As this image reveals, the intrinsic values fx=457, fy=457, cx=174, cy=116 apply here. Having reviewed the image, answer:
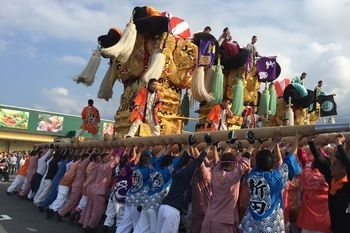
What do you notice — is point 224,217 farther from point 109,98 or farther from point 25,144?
point 25,144

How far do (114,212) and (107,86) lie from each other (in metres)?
4.26

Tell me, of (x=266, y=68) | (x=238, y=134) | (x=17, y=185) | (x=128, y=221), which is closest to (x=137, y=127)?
(x=128, y=221)

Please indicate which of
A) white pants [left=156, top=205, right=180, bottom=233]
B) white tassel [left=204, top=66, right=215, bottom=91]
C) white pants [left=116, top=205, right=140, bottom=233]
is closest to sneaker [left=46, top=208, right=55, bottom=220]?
white pants [left=116, top=205, right=140, bottom=233]

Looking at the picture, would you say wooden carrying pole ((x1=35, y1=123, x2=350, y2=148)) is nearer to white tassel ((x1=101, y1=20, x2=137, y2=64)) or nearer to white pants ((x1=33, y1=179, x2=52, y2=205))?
white tassel ((x1=101, y1=20, x2=137, y2=64))

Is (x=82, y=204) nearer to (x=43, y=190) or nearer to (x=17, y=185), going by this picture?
(x=43, y=190)

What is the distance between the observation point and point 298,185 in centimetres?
531

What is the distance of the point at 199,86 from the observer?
940cm

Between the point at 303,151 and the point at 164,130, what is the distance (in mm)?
4664

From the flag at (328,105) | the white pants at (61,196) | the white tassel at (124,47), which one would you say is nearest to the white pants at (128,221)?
the white pants at (61,196)

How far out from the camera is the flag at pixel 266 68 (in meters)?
11.1

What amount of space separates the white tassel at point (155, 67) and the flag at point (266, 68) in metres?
2.93

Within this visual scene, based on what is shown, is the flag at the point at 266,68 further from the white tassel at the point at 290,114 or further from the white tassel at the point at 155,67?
the white tassel at the point at 155,67

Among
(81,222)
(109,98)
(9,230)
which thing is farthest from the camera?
(109,98)

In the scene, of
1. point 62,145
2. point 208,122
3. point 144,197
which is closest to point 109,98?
point 62,145
